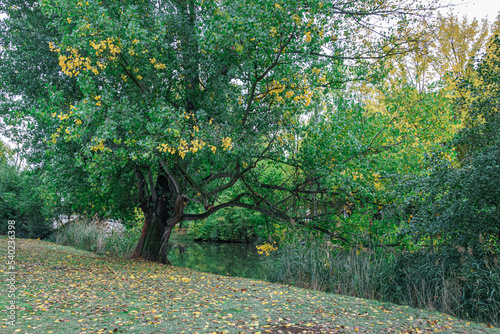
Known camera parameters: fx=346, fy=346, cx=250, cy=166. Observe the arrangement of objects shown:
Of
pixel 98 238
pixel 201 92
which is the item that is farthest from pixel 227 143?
pixel 98 238

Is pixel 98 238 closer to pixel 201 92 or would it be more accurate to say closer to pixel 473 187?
pixel 201 92

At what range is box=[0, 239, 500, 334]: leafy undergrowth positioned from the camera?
13.3 feet

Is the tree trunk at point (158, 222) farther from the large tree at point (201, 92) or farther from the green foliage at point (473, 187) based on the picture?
the green foliage at point (473, 187)

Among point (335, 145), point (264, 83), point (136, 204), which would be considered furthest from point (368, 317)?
point (136, 204)

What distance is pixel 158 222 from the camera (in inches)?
407

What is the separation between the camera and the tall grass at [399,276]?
5668 millimetres

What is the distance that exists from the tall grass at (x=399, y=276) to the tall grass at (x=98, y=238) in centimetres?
549

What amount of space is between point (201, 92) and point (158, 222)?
4.19m

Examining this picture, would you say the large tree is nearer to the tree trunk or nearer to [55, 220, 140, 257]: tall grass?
the tree trunk

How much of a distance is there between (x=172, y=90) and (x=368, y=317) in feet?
22.7

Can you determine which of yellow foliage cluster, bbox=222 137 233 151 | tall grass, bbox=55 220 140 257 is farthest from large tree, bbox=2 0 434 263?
tall grass, bbox=55 220 140 257

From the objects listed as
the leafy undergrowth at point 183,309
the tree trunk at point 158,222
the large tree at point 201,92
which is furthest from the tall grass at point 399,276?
the tree trunk at point 158,222

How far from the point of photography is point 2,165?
18.0 metres

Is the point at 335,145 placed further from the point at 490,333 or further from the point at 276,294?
the point at 490,333
